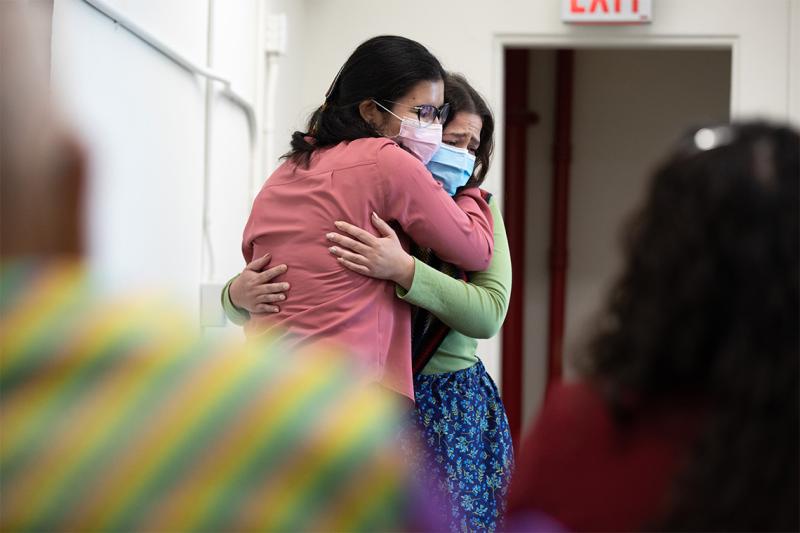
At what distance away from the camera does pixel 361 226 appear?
1784 millimetres

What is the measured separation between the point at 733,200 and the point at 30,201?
1.67ft

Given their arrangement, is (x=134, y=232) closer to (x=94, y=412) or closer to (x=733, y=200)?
(x=733, y=200)

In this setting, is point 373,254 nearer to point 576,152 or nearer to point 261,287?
point 261,287

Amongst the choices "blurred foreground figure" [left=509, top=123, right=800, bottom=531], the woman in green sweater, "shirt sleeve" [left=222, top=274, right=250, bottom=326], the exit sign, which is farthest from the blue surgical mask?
the exit sign

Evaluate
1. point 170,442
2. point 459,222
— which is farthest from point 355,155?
point 170,442

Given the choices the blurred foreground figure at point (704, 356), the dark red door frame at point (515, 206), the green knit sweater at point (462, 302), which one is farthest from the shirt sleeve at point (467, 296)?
the dark red door frame at point (515, 206)

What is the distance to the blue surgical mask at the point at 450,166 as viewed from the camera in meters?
2.04

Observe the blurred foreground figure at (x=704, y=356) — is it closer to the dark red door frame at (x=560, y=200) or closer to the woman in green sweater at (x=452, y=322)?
the woman in green sweater at (x=452, y=322)

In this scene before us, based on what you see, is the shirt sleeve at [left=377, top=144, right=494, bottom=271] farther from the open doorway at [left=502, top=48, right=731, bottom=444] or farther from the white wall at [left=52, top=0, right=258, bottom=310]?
the open doorway at [left=502, top=48, right=731, bottom=444]

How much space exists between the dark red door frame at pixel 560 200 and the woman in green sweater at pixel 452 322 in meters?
3.81

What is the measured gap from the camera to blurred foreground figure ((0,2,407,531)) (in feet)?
1.63

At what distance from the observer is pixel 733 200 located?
31.8 inches

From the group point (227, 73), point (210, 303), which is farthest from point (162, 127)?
point (227, 73)

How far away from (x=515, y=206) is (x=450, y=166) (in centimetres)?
380
